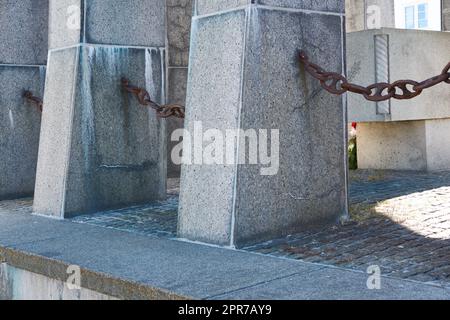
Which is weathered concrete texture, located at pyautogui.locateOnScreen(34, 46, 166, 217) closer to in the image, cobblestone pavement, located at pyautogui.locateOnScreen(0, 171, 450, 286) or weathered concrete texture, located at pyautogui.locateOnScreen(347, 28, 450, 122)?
cobblestone pavement, located at pyautogui.locateOnScreen(0, 171, 450, 286)

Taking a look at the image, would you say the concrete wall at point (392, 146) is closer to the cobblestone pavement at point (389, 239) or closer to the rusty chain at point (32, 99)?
the cobblestone pavement at point (389, 239)

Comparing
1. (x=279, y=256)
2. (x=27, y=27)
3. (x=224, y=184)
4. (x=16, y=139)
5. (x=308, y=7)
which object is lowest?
(x=279, y=256)

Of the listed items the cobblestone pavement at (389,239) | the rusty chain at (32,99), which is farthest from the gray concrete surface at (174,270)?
the rusty chain at (32,99)

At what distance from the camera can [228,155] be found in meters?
4.35

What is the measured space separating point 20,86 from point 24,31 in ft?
1.96

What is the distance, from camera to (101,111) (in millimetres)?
6000

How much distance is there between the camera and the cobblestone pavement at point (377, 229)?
378 cm

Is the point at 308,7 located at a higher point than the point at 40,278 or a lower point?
higher

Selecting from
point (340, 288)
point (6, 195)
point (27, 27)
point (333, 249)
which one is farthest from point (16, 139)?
point (340, 288)

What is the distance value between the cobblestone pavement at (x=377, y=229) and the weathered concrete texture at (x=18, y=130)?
425mm
